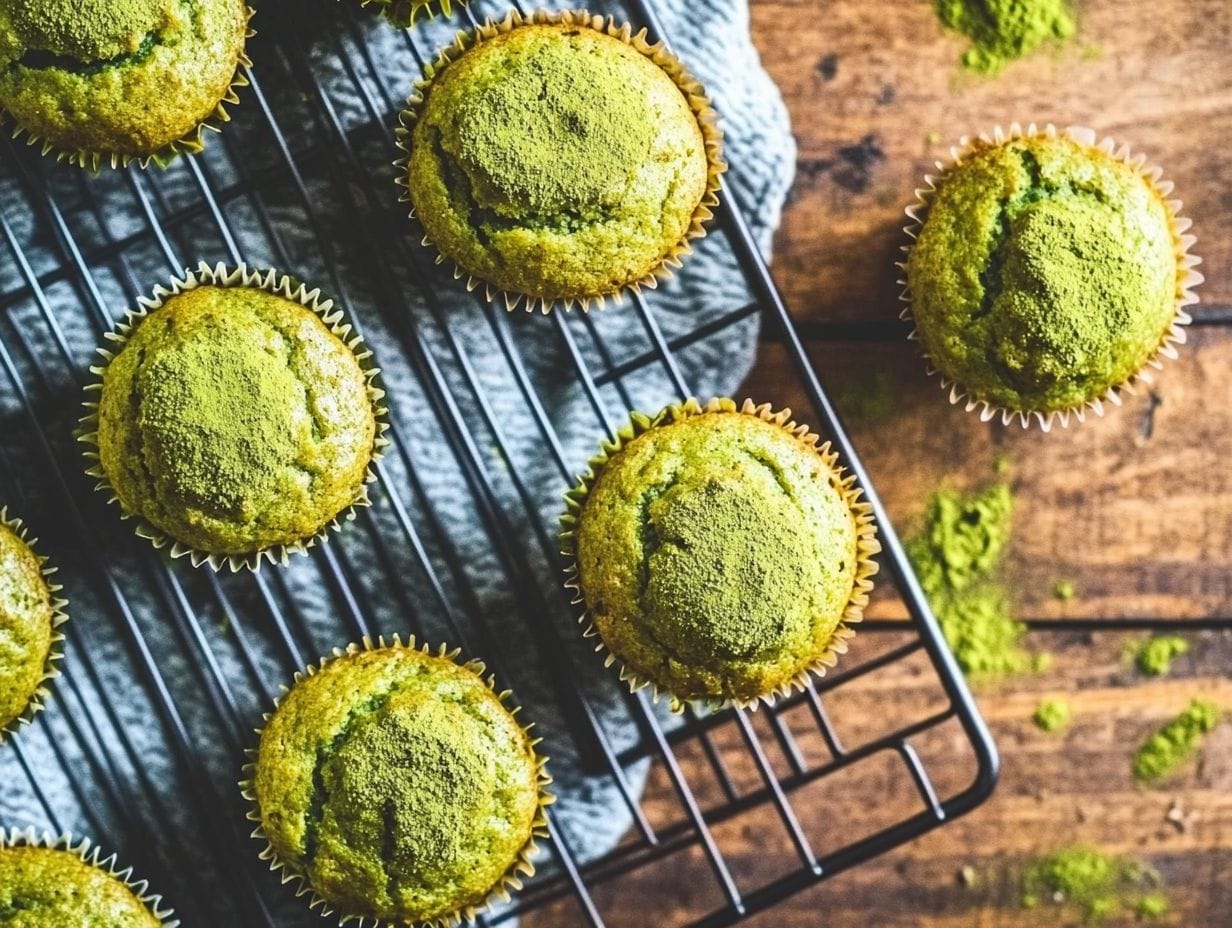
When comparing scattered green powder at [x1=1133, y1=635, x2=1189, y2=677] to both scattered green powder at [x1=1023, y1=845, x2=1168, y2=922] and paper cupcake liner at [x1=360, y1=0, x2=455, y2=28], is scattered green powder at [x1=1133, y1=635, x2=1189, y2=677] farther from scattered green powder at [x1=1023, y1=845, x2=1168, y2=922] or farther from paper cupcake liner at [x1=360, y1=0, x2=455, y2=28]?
paper cupcake liner at [x1=360, y1=0, x2=455, y2=28]

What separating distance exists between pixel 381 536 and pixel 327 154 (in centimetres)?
70

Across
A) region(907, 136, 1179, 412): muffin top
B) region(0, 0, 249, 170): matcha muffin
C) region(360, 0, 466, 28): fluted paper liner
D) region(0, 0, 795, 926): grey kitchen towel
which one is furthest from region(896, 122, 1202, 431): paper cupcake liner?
region(0, 0, 249, 170): matcha muffin

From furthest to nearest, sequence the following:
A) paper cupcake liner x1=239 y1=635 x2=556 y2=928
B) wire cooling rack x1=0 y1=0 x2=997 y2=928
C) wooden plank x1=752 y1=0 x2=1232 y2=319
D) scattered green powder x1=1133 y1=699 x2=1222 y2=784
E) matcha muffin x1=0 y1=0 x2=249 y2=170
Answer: scattered green powder x1=1133 y1=699 x2=1222 y2=784 < wooden plank x1=752 y1=0 x2=1232 y2=319 < wire cooling rack x1=0 y1=0 x2=997 y2=928 < paper cupcake liner x1=239 y1=635 x2=556 y2=928 < matcha muffin x1=0 y1=0 x2=249 y2=170

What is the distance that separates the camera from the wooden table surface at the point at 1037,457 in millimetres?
2494

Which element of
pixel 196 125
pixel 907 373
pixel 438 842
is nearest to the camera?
pixel 438 842

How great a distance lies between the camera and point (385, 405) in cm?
233

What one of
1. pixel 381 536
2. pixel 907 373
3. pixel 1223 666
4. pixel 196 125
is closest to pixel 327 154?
pixel 196 125

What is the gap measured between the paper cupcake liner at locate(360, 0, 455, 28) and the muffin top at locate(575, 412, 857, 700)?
2.72 ft

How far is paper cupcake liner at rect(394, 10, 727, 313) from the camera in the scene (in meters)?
2.14

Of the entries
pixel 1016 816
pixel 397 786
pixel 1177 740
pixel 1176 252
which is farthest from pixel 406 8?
pixel 1177 740

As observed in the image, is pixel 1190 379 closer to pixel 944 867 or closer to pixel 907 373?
pixel 907 373

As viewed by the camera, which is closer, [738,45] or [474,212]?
[474,212]

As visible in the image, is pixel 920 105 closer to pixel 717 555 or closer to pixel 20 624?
pixel 717 555

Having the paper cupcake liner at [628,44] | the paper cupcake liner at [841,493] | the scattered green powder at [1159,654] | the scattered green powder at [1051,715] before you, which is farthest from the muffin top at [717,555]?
the scattered green powder at [1159,654]
